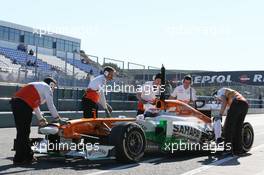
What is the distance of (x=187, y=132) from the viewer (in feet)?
31.2

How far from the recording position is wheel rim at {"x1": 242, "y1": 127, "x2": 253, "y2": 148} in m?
10.3

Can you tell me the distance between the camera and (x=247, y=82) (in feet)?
202

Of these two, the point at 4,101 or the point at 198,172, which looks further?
the point at 4,101

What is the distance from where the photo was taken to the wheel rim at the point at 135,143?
813cm

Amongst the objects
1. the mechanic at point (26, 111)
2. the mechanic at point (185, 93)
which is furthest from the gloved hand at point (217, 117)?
the mechanic at point (26, 111)

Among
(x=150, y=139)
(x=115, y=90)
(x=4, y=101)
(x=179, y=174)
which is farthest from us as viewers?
(x=115, y=90)

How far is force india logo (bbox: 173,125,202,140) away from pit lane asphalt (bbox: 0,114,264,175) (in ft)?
1.35

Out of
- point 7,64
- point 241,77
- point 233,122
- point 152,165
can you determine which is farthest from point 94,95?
point 241,77

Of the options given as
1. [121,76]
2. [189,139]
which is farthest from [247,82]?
[189,139]

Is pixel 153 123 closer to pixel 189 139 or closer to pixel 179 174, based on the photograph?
pixel 189 139

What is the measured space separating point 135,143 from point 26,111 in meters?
1.90

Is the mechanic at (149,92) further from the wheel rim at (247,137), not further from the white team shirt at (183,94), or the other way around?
the wheel rim at (247,137)

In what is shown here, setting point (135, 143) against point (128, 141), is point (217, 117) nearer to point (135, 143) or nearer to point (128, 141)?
point (135, 143)

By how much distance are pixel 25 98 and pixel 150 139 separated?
94.7 inches
